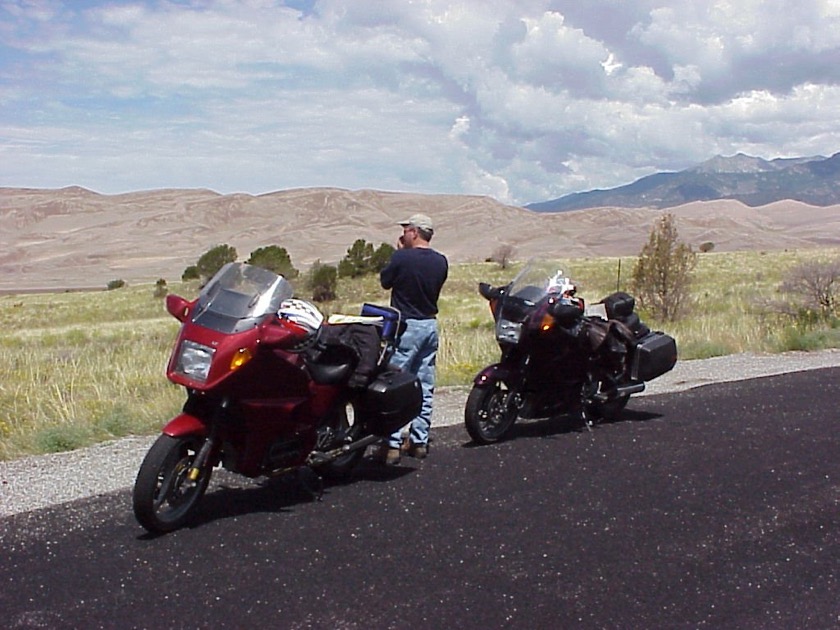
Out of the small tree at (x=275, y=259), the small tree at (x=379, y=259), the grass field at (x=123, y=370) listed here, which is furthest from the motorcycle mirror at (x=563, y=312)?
the small tree at (x=379, y=259)

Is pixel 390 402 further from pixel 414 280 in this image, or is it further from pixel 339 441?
pixel 414 280

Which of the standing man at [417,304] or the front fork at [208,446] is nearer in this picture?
the front fork at [208,446]

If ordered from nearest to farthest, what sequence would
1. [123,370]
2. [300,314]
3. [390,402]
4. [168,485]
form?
[168,485] → [300,314] → [390,402] → [123,370]

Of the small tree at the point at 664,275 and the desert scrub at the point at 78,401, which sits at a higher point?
the small tree at the point at 664,275

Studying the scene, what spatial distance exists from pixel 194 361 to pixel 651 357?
16.4ft

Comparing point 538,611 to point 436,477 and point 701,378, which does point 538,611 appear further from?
point 701,378

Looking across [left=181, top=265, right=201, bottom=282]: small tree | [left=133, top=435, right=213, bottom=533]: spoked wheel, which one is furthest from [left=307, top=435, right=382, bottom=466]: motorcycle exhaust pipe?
[left=181, top=265, right=201, bottom=282]: small tree

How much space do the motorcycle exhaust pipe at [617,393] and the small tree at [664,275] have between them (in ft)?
52.3

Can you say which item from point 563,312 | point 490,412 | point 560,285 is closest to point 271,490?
point 490,412

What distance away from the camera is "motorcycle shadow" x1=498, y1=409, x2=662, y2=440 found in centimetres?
879

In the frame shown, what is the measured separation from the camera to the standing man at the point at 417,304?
796cm

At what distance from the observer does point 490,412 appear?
841 centimetres

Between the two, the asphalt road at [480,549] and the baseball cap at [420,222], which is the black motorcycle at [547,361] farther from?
the baseball cap at [420,222]

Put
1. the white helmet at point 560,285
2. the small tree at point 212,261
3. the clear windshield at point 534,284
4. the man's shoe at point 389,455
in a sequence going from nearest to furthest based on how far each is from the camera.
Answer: the man's shoe at point 389,455
the clear windshield at point 534,284
the white helmet at point 560,285
the small tree at point 212,261
